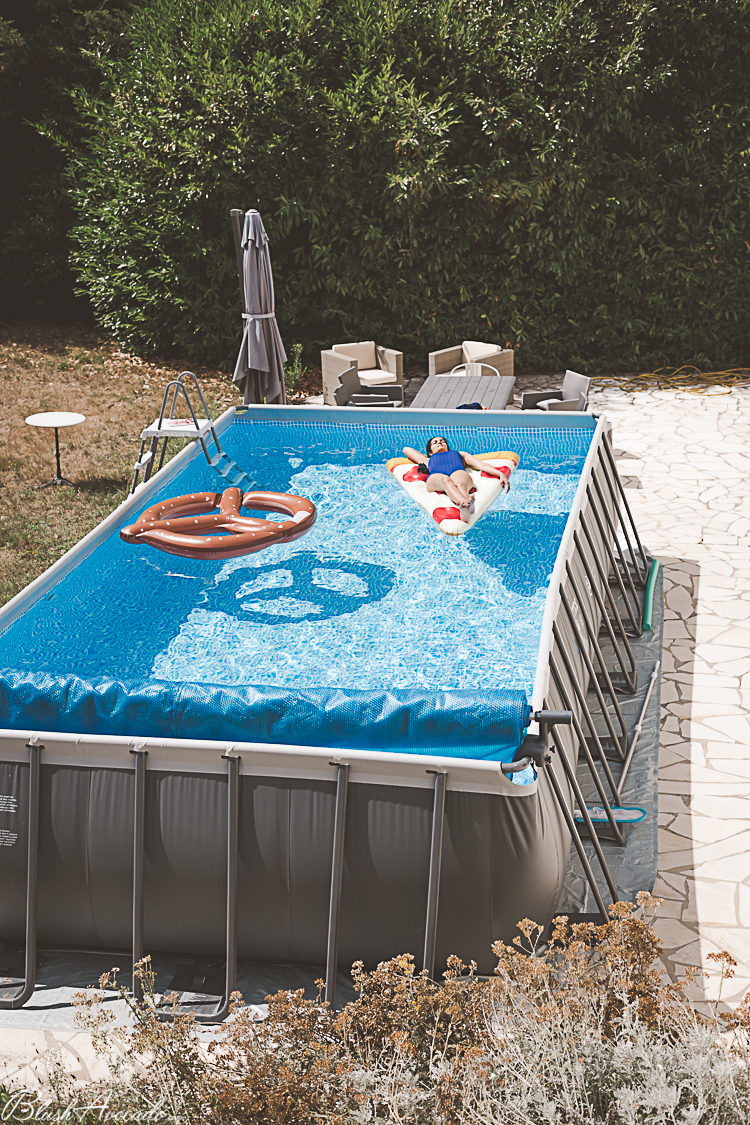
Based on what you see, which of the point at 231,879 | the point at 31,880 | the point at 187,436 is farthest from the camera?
the point at 187,436

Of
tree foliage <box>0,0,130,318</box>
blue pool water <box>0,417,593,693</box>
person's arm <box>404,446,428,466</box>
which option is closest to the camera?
blue pool water <box>0,417,593,693</box>

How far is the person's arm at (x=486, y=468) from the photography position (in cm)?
876

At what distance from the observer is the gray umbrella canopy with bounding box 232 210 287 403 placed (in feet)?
31.9

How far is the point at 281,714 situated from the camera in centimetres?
418

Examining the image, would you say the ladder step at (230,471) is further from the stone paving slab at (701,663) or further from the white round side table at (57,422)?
the stone paving slab at (701,663)

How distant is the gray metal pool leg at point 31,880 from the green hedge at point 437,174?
11235 millimetres

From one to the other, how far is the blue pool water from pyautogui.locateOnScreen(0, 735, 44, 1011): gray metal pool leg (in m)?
1.65

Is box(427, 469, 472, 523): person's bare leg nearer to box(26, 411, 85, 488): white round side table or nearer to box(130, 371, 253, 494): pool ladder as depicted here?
box(130, 371, 253, 494): pool ladder

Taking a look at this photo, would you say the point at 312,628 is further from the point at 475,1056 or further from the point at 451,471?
the point at 475,1056

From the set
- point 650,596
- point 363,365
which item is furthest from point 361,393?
point 650,596

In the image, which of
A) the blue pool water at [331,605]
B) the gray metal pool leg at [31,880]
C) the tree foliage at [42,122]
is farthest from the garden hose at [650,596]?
the tree foliage at [42,122]

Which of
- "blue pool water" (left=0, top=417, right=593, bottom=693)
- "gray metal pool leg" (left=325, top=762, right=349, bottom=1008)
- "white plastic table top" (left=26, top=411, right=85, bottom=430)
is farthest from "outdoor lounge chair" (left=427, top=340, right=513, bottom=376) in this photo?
"gray metal pool leg" (left=325, top=762, right=349, bottom=1008)

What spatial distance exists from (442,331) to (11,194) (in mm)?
7955

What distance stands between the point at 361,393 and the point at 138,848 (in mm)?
8029
